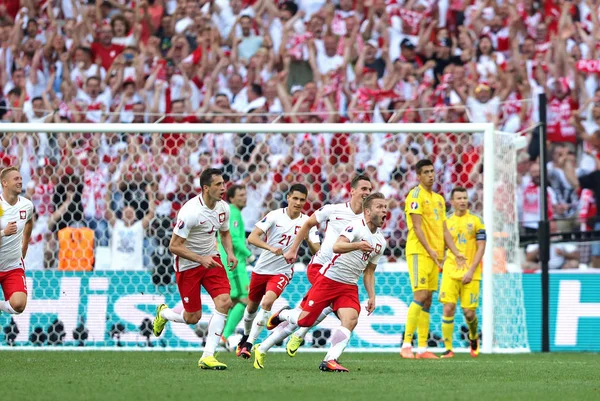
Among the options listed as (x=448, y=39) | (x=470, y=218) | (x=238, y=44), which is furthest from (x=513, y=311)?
(x=238, y=44)

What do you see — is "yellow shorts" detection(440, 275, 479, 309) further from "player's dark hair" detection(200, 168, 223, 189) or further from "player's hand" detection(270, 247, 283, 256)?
"player's dark hair" detection(200, 168, 223, 189)

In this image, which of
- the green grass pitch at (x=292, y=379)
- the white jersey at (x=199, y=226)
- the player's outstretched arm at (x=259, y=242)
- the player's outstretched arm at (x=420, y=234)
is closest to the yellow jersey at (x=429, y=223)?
the player's outstretched arm at (x=420, y=234)

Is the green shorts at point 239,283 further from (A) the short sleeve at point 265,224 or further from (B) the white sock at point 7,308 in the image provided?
(B) the white sock at point 7,308

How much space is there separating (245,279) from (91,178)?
283cm

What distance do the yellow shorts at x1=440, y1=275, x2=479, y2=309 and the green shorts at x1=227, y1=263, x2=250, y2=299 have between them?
2.55 m

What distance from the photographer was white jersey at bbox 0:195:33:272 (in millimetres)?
11211

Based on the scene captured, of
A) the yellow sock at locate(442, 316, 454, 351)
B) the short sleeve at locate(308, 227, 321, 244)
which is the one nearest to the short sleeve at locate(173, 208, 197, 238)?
the short sleeve at locate(308, 227, 321, 244)

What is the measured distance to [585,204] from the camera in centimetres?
1616

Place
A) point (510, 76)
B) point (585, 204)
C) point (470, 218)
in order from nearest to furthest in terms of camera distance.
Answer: point (470, 218) < point (585, 204) < point (510, 76)

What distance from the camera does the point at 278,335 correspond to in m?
10.4

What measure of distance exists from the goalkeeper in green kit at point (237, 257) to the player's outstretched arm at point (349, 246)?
12.8 feet

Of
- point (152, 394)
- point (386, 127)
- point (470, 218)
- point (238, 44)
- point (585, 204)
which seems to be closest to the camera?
point (152, 394)

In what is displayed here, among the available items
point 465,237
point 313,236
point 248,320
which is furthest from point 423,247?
point 248,320

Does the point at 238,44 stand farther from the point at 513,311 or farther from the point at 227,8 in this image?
the point at 513,311
